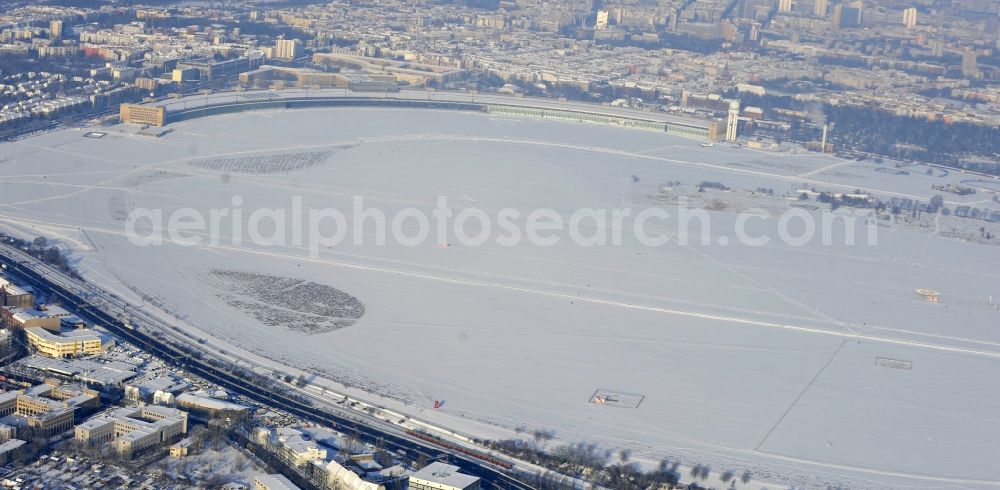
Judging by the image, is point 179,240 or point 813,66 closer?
point 179,240

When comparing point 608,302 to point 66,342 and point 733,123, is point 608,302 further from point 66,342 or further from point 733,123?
point 733,123

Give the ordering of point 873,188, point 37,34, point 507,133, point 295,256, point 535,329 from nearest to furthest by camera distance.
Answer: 1. point 535,329
2. point 295,256
3. point 873,188
4. point 507,133
5. point 37,34

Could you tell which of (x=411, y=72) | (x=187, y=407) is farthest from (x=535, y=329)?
(x=411, y=72)

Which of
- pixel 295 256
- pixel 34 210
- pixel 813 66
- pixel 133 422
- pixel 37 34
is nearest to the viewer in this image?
pixel 133 422

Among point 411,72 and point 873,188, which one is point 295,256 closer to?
point 873,188

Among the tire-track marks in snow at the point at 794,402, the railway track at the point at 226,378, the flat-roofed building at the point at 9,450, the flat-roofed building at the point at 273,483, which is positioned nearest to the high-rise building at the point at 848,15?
the tire-track marks in snow at the point at 794,402

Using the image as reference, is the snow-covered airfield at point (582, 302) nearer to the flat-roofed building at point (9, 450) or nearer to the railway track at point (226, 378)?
the railway track at point (226, 378)

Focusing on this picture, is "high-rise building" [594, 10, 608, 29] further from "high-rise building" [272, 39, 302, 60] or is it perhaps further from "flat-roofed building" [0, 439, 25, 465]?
"flat-roofed building" [0, 439, 25, 465]
